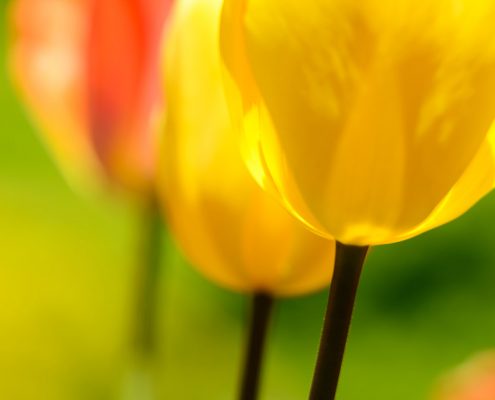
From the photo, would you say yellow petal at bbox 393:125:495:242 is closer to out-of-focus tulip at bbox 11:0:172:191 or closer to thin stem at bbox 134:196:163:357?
out-of-focus tulip at bbox 11:0:172:191

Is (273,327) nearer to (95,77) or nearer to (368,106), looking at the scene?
(95,77)

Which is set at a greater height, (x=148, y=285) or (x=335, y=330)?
(x=335, y=330)

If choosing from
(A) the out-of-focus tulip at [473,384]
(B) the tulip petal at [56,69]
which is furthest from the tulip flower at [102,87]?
(A) the out-of-focus tulip at [473,384]

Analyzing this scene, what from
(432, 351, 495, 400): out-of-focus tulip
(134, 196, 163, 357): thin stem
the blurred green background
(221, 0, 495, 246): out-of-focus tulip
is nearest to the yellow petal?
(221, 0, 495, 246): out-of-focus tulip

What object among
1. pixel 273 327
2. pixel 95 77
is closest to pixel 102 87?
pixel 95 77

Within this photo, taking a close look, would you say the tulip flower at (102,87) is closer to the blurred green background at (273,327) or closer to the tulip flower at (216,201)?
the tulip flower at (216,201)

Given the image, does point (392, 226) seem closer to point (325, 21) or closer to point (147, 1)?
point (325, 21)
